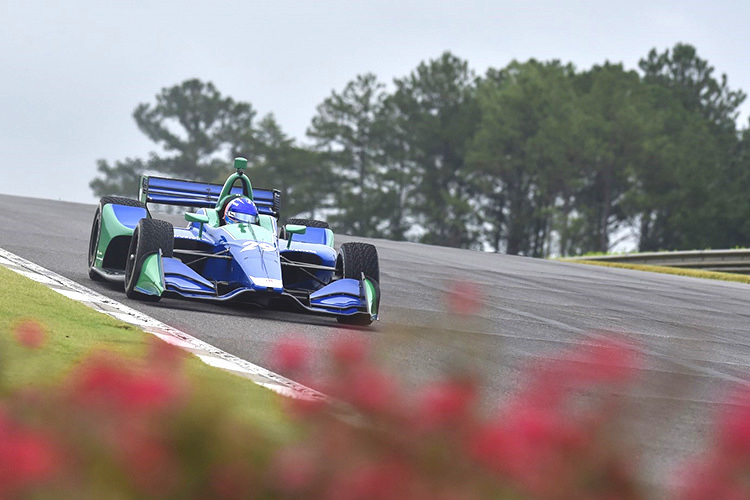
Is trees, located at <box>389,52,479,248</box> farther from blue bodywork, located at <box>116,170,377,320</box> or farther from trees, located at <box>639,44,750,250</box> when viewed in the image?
blue bodywork, located at <box>116,170,377,320</box>

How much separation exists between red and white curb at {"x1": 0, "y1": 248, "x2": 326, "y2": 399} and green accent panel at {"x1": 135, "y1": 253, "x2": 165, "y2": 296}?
312 mm

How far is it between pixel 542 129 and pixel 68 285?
59.0 m

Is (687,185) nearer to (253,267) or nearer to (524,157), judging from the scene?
(524,157)

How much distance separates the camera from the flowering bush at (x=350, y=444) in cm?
222

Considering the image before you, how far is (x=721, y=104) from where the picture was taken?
257 ft

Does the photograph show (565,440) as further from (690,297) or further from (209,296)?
(690,297)

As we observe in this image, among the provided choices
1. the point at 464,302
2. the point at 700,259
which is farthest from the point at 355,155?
the point at 464,302

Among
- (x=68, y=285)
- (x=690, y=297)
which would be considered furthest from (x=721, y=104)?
(x=68, y=285)

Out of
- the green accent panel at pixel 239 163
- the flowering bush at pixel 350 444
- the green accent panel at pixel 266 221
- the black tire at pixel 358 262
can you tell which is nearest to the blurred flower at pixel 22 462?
the flowering bush at pixel 350 444

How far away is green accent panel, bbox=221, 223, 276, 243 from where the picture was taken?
35.4ft

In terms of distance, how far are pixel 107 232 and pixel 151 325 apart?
3.12 metres

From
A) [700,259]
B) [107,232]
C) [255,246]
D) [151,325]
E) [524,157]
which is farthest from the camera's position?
[524,157]

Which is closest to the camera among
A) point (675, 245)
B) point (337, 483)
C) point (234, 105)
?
point (337, 483)

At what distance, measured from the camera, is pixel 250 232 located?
10898 millimetres
